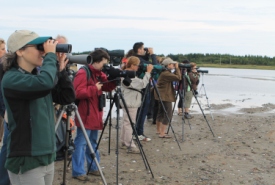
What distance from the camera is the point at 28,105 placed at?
2.77 meters

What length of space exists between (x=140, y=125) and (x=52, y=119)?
16.8 ft

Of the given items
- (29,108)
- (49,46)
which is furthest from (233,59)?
(29,108)

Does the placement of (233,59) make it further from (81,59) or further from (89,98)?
(81,59)

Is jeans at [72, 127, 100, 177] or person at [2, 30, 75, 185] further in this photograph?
jeans at [72, 127, 100, 177]

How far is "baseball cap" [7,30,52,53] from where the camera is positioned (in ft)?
9.14

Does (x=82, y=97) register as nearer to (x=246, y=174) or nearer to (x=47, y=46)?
(x=47, y=46)

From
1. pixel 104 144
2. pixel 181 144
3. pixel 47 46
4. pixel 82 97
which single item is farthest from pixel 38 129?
pixel 181 144

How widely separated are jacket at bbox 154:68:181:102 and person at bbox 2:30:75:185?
531 centimetres

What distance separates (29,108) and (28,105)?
23mm

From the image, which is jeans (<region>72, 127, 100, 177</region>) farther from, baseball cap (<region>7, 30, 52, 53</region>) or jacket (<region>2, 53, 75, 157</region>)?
baseball cap (<region>7, 30, 52, 53</region>)

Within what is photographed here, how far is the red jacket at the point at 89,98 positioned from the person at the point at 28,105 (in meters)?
2.05

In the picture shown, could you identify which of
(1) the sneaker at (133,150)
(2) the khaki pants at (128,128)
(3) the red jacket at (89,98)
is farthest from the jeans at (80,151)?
(2) the khaki pants at (128,128)

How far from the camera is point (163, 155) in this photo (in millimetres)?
6961

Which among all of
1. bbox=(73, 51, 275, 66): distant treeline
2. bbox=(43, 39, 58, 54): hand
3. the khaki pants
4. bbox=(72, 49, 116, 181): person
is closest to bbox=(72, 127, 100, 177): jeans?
bbox=(72, 49, 116, 181): person
